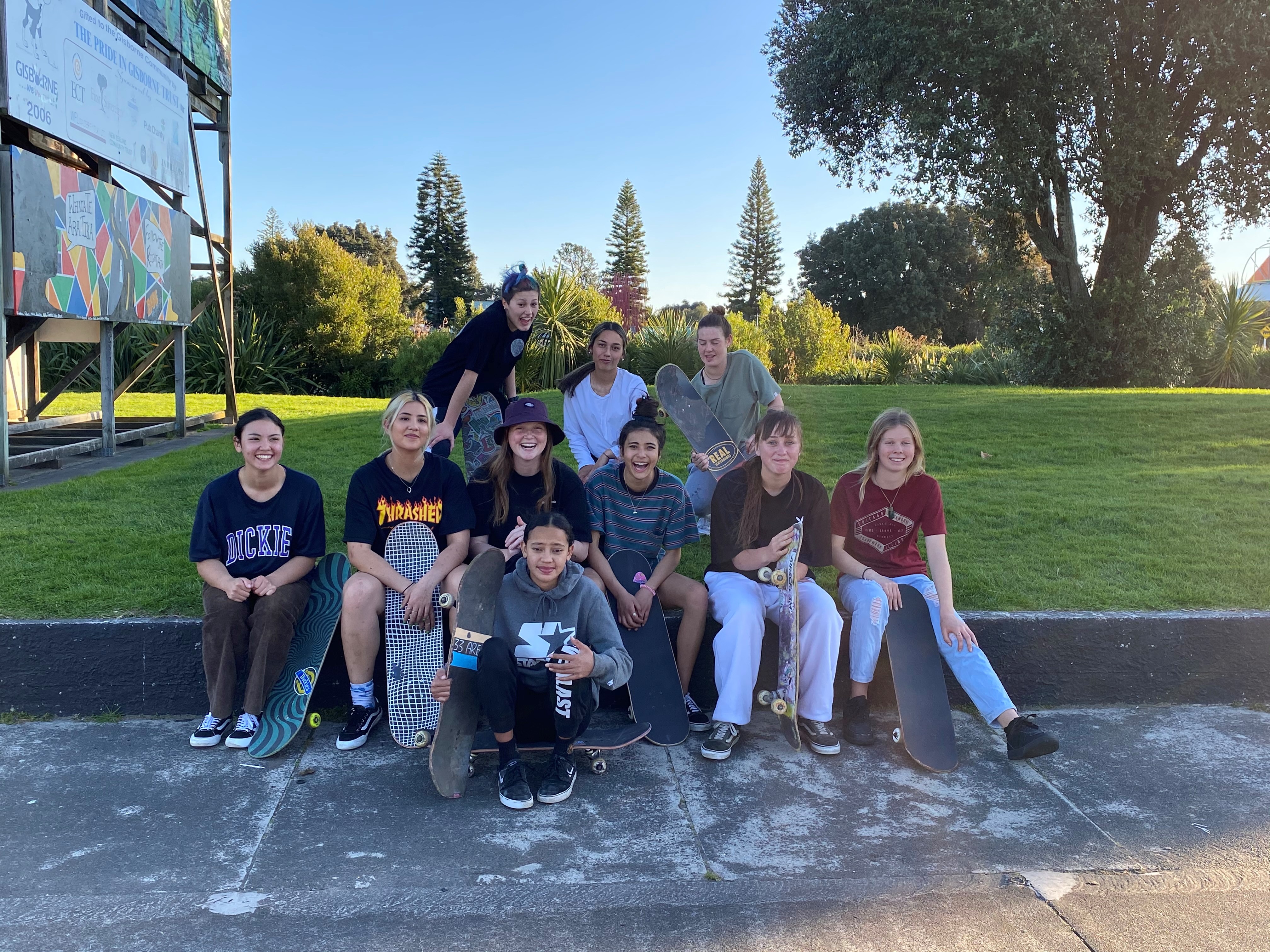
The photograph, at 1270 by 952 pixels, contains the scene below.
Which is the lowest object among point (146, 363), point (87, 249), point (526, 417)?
point (526, 417)

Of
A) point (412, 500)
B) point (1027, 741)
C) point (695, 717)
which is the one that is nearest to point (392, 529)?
point (412, 500)

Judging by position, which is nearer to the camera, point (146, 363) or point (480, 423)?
point (480, 423)

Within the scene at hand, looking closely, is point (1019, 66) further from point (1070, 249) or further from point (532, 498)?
point (532, 498)

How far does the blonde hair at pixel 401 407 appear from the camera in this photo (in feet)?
13.0

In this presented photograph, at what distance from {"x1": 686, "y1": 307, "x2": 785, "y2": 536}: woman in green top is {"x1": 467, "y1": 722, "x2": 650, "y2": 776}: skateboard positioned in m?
1.84

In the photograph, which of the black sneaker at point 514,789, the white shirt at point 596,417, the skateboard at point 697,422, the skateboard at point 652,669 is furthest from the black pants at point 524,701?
the skateboard at point 697,422

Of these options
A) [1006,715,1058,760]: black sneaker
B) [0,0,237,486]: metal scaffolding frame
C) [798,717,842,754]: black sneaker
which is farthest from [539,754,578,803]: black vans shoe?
[0,0,237,486]: metal scaffolding frame

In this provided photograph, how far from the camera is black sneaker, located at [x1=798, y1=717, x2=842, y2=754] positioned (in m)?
3.65

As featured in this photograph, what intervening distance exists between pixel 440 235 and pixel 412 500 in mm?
52506

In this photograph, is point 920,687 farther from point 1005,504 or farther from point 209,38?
point 209,38

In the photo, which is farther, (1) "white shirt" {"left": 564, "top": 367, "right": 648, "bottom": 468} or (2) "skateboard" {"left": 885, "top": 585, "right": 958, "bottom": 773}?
(1) "white shirt" {"left": 564, "top": 367, "right": 648, "bottom": 468}

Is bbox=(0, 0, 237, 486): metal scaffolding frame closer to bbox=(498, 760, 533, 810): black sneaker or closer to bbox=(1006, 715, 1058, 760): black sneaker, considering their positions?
bbox=(498, 760, 533, 810): black sneaker

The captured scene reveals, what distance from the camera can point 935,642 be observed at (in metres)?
3.91

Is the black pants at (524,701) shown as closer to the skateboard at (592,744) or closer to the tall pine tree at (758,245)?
the skateboard at (592,744)
